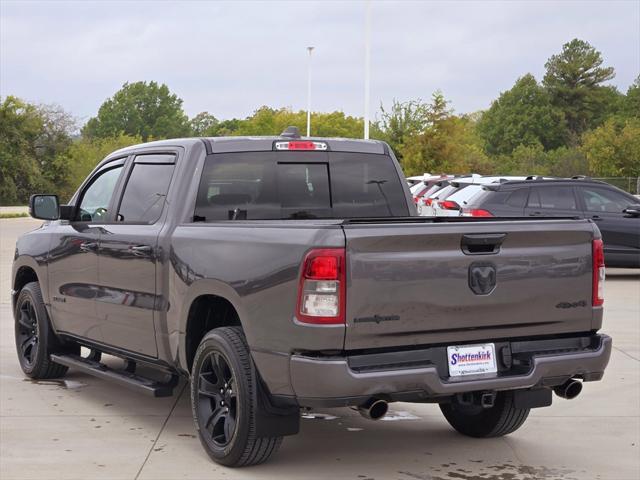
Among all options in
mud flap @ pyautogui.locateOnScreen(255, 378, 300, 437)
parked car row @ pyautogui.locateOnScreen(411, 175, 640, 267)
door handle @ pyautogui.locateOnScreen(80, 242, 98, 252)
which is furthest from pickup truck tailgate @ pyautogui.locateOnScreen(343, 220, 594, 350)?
parked car row @ pyautogui.locateOnScreen(411, 175, 640, 267)

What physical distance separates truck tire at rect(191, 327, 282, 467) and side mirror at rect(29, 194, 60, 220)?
8.06 ft

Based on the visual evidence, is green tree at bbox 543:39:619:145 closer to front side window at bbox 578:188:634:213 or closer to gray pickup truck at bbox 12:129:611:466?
front side window at bbox 578:188:634:213

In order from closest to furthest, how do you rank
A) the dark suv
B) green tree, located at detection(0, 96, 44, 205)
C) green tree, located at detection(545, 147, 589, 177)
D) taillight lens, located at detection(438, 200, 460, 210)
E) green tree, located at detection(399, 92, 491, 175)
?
1. the dark suv
2. taillight lens, located at detection(438, 200, 460, 210)
3. green tree, located at detection(399, 92, 491, 175)
4. green tree, located at detection(0, 96, 44, 205)
5. green tree, located at detection(545, 147, 589, 177)

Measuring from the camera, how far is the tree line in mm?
51062

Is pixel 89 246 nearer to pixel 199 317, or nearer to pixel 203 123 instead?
pixel 199 317

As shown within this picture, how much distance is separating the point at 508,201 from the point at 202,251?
11.8m

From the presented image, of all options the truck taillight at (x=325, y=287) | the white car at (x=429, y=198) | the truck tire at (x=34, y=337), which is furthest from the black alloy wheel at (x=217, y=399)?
the white car at (x=429, y=198)

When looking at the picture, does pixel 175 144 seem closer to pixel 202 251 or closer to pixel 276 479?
pixel 202 251

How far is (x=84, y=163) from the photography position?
6744 centimetres

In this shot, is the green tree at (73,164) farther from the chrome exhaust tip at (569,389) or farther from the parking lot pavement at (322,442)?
the chrome exhaust tip at (569,389)

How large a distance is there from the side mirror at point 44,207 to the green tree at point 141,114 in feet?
418

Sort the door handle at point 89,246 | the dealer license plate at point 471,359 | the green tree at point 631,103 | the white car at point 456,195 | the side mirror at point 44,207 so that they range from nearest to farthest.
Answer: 1. the dealer license plate at point 471,359
2. the door handle at point 89,246
3. the side mirror at point 44,207
4. the white car at point 456,195
5. the green tree at point 631,103

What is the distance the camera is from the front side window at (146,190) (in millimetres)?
7070

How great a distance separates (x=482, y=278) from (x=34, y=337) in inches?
180
